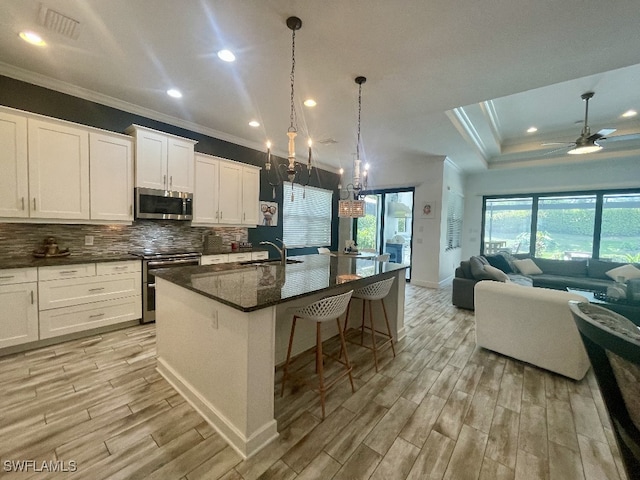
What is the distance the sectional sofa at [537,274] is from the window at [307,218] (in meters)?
3.36

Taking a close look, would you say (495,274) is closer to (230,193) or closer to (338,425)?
(338,425)

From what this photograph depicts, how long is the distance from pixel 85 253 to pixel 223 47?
2926mm

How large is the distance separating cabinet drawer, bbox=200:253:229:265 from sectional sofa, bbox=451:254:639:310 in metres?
3.74

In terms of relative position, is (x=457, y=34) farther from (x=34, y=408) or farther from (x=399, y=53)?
(x=34, y=408)

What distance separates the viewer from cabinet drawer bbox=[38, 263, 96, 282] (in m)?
2.66

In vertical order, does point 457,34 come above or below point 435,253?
above

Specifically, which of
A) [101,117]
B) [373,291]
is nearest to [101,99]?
[101,117]

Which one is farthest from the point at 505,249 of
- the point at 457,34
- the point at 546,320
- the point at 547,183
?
the point at 457,34

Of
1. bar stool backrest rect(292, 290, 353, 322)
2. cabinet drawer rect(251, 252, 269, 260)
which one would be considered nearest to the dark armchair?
bar stool backrest rect(292, 290, 353, 322)

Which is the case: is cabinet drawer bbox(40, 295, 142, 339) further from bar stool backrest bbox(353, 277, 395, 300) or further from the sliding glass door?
the sliding glass door

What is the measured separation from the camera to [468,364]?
101 inches

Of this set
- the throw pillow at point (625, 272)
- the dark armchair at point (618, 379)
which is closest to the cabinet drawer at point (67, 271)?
the dark armchair at point (618, 379)

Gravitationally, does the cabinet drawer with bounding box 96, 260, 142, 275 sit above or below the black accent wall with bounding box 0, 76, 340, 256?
below

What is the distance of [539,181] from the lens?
6098 mm
